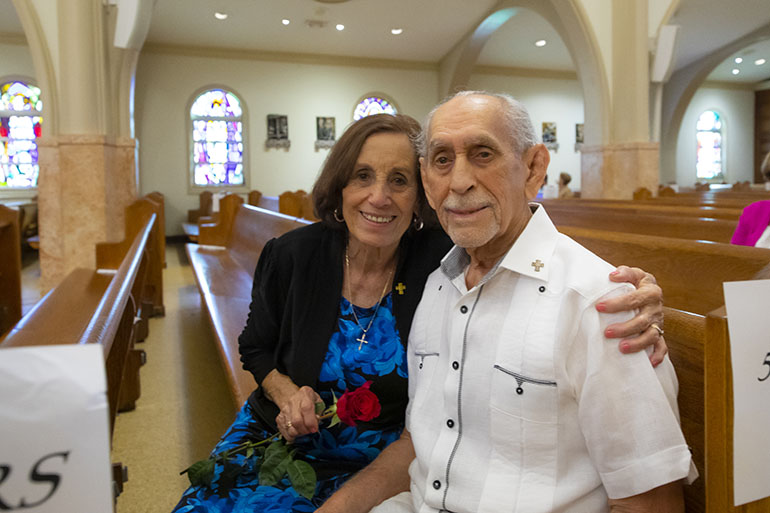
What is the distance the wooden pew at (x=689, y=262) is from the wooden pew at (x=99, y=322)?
1.55 m

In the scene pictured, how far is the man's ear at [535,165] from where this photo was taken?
1226 millimetres

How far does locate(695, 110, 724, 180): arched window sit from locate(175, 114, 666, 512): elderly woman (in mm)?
19089

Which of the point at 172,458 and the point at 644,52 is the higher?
the point at 644,52

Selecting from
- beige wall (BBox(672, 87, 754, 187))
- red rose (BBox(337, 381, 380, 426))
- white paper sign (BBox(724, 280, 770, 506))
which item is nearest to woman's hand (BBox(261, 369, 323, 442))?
red rose (BBox(337, 381, 380, 426))

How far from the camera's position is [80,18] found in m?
5.66

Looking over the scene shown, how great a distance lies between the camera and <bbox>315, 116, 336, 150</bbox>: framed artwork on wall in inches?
535

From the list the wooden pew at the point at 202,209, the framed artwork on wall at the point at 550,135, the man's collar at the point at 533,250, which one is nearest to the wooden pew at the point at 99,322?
the man's collar at the point at 533,250

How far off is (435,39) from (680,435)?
40.8 ft

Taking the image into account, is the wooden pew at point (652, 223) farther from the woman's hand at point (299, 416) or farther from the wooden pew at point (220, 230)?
the wooden pew at point (220, 230)

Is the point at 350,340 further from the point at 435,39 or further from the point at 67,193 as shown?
the point at 435,39

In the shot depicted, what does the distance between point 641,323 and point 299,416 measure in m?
0.80

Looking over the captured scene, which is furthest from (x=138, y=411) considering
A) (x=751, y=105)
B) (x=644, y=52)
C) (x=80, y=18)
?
(x=751, y=105)

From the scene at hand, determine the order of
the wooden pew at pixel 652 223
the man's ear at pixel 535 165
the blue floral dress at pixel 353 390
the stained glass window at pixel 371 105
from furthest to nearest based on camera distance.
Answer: the stained glass window at pixel 371 105 → the wooden pew at pixel 652 223 → the blue floral dress at pixel 353 390 → the man's ear at pixel 535 165

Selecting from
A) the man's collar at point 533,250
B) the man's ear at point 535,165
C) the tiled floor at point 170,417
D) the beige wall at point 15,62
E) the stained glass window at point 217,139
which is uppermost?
the beige wall at point 15,62
